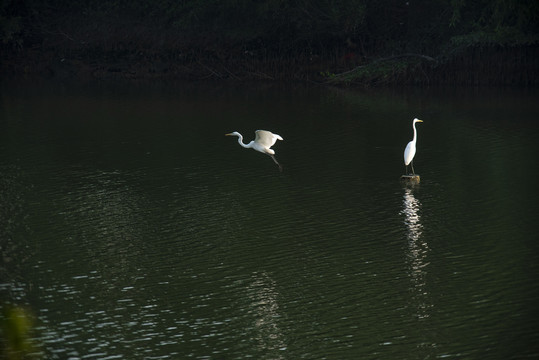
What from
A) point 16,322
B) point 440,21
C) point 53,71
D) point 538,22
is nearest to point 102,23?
point 53,71

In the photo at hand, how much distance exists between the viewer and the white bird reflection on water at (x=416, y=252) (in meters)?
10.7

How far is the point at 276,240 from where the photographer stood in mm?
13664

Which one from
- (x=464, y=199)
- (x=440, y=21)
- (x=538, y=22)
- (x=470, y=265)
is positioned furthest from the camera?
(x=440, y=21)

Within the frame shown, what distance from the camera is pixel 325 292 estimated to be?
11008 millimetres

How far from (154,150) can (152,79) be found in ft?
75.8

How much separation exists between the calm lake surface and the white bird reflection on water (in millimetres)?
52

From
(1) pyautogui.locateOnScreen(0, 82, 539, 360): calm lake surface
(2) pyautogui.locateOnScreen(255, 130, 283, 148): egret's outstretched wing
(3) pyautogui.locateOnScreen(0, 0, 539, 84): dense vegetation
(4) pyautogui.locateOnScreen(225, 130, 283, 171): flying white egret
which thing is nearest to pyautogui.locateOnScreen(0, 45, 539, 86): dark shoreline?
(3) pyautogui.locateOnScreen(0, 0, 539, 84): dense vegetation

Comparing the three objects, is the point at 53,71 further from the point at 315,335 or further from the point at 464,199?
the point at 315,335

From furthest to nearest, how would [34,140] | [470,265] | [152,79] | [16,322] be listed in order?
[152,79] < [34,140] < [470,265] < [16,322]

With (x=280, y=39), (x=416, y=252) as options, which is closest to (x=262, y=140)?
(x=416, y=252)

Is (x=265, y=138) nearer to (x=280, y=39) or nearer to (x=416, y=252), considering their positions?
(x=416, y=252)

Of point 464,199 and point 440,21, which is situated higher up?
point 440,21

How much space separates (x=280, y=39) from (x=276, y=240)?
3214cm

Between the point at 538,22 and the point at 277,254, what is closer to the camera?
the point at 277,254
